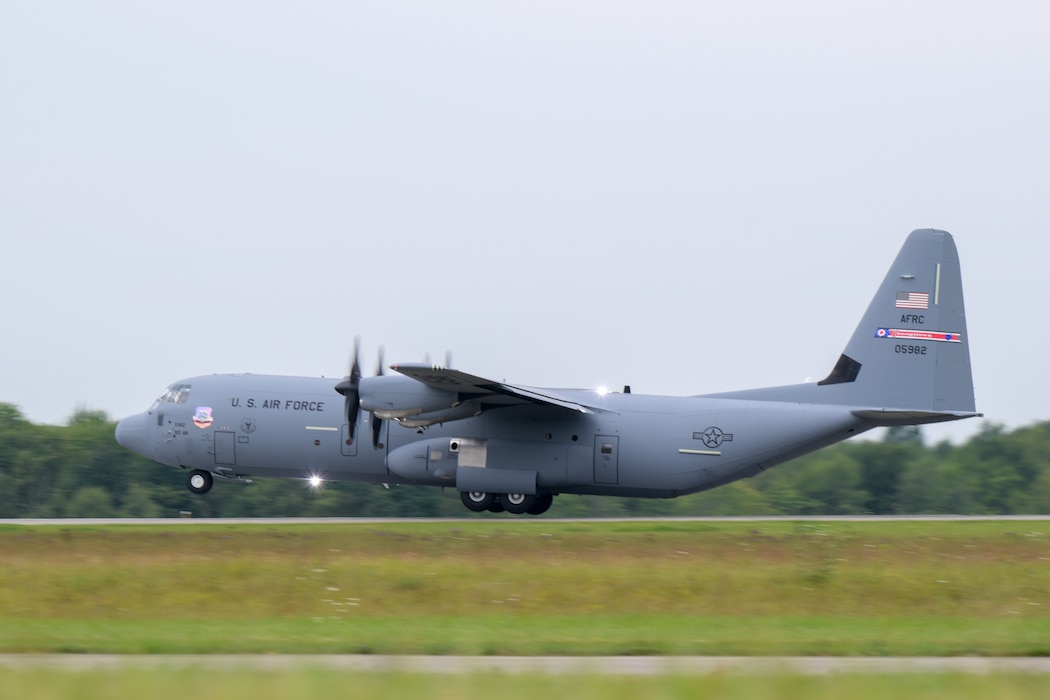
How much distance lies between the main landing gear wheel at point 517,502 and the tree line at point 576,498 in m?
5.02

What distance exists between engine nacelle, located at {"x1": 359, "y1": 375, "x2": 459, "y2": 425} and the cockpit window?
614cm

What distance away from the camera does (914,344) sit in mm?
28406

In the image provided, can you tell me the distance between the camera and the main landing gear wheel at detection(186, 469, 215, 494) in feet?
102

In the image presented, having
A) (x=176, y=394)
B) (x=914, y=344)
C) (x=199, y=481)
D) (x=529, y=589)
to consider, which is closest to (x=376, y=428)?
(x=199, y=481)

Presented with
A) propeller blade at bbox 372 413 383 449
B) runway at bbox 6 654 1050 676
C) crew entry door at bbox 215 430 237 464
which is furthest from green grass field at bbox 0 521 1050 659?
crew entry door at bbox 215 430 237 464

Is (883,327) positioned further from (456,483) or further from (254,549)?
(254,549)

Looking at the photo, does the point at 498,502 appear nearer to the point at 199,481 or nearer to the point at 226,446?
the point at 226,446

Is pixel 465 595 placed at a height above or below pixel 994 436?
below

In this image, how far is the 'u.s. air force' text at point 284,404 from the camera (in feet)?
96.9

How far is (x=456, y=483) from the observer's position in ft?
94.5

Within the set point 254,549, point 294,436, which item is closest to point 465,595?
point 254,549

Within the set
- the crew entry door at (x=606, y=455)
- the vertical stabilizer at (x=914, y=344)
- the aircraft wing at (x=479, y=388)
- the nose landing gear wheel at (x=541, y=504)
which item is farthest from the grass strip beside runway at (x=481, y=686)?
the nose landing gear wheel at (x=541, y=504)

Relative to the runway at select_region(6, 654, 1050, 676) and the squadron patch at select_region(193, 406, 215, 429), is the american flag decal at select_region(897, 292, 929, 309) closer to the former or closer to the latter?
the runway at select_region(6, 654, 1050, 676)

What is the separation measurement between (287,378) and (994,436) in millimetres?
25858
